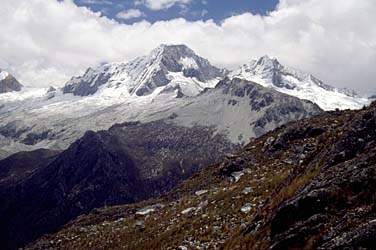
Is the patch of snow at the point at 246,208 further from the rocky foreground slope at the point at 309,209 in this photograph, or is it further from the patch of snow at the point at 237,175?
the patch of snow at the point at 237,175

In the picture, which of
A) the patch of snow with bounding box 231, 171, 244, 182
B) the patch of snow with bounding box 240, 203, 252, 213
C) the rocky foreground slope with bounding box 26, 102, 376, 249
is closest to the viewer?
the rocky foreground slope with bounding box 26, 102, 376, 249

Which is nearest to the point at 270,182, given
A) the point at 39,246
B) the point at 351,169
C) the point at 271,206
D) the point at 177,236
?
the point at 177,236

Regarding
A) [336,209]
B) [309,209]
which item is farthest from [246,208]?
[336,209]

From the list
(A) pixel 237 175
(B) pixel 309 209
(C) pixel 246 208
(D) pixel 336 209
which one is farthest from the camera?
(A) pixel 237 175

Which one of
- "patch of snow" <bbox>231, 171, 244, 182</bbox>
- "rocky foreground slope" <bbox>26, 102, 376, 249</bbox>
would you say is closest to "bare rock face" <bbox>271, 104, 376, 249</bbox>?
"rocky foreground slope" <bbox>26, 102, 376, 249</bbox>

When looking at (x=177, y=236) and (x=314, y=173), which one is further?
(x=177, y=236)

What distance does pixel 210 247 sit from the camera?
55.0 metres

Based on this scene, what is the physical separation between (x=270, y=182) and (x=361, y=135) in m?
40.7

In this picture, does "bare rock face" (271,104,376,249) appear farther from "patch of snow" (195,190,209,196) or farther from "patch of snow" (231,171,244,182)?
"patch of snow" (195,190,209,196)

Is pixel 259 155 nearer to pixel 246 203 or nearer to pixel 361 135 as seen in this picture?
pixel 246 203

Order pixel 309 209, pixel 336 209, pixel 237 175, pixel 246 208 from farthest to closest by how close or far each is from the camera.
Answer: pixel 237 175
pixel 246 208
pixel 309 209
pixel 336 209

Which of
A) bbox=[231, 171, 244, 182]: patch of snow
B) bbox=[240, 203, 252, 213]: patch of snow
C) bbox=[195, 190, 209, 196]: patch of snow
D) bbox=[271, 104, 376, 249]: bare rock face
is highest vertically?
bbox=[271, 104, 376, 249]: bare rock face

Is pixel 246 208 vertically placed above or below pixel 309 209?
below

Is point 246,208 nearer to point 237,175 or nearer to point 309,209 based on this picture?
point 309,209
